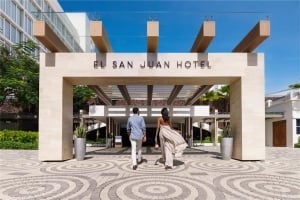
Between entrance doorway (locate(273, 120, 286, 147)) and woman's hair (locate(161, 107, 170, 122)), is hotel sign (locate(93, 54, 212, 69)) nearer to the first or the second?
woman's hair (locate(161, 107, 170, 122))

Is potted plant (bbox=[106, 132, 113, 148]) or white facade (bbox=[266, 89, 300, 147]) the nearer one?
potted plant (bbox=[106, 132, 113, 148])

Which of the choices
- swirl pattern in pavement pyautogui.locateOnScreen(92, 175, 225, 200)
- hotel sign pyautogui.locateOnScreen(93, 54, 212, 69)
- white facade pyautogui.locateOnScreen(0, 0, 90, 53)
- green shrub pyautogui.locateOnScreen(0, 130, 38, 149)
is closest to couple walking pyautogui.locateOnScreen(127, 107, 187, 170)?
swirl pattern in pavement pyautogui.locateOnScreen(92, 175, 225, 200)

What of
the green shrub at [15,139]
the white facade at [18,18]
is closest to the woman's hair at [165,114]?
the green shrub at [15,139]

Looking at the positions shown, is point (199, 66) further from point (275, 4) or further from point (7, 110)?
point (7, 110)

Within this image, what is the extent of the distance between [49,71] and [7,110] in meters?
21.1

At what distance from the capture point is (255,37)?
8820 mm

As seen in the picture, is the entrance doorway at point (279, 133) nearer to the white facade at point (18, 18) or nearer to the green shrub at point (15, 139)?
the green shrub at point (15, 139)

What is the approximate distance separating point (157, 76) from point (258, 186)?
5.25 m

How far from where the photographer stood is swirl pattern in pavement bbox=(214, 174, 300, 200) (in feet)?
15.9

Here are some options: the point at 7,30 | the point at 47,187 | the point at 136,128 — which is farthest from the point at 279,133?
the point at 7,30

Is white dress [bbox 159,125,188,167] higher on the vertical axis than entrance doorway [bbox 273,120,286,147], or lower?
higher

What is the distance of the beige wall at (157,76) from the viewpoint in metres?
9.52

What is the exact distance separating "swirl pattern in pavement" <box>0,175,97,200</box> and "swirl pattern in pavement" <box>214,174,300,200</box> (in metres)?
2.61

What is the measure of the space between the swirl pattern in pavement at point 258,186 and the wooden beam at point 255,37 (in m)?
4.29
